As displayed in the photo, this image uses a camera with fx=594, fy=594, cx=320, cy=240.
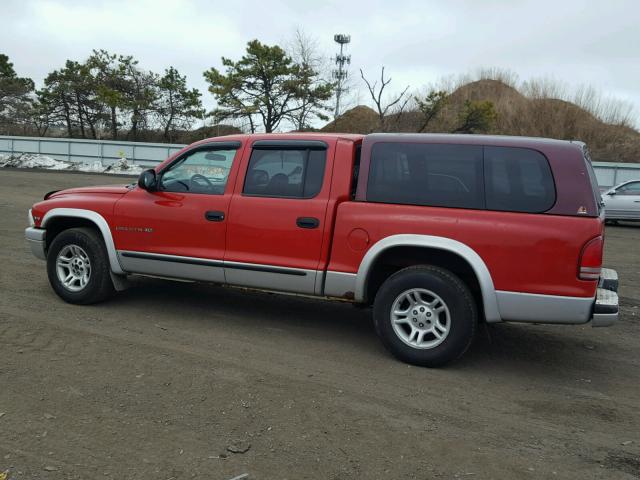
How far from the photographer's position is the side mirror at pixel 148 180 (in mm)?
5895

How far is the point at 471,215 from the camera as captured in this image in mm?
4691

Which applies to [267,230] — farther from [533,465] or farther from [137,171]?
[137,171]

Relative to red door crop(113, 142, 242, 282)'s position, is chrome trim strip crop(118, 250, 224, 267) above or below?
below

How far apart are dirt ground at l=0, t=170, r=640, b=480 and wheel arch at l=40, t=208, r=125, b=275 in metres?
0.54

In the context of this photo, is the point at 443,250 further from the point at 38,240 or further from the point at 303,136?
the point at 38,240

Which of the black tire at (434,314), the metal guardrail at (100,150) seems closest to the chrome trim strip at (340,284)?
the black tire at (434,314)

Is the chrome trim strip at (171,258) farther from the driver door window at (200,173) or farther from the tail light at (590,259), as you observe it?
the tail light at (590,259)

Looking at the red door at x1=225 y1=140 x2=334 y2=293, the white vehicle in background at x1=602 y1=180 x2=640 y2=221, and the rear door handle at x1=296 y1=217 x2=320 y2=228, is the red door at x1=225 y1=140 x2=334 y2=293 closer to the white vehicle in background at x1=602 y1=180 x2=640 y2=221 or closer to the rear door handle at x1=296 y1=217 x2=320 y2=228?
the rear door handle at x1=296 y1=217 x2=320 y2=228

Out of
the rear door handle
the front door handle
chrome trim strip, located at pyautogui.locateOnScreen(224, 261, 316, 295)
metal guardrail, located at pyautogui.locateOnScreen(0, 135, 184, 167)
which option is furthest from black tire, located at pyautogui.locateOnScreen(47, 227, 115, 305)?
metal guardrail, located at pyautogui.locateOnScreen(0, 135, 184, 167)

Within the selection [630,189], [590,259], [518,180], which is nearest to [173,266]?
[518,180]

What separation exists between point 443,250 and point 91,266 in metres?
3.63

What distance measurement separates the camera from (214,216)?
5605 millimetres

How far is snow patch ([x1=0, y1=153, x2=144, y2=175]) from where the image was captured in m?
34.2

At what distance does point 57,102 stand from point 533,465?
5289 centimetres
